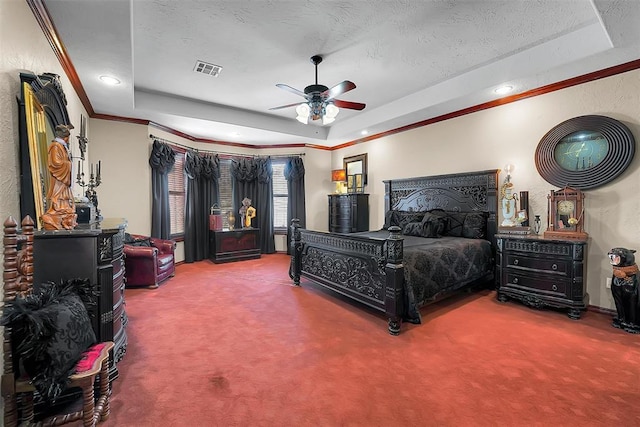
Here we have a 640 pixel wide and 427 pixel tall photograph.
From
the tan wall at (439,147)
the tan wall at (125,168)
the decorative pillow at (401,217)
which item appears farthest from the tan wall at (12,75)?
the decorative pillow at (401,217)

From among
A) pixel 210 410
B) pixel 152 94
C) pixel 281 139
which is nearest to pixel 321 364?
pixel 210 410

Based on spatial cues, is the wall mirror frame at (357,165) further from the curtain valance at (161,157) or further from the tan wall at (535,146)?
the curtain valance at (161,157)

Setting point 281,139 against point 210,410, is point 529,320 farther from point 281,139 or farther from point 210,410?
point 281,139

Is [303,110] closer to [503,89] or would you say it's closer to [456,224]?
[503,89]

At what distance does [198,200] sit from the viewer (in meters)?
5.88

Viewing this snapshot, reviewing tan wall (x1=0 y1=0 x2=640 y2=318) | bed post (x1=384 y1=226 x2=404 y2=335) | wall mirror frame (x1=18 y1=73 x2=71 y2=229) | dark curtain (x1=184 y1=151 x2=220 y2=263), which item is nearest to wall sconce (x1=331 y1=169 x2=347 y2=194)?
tan wall (x1=0 y1=0 x2=640 y2=318)

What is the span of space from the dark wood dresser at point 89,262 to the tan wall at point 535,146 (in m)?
4.54

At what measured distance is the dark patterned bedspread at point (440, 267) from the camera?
111 inches

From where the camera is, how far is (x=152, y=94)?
4.29 metres

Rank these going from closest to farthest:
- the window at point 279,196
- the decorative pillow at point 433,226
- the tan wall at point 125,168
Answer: the decorative pillow at point 433,226, the tan wall at point 125,168, the window at point 279,196

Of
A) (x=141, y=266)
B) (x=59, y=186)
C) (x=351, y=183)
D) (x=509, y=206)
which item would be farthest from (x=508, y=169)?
(x=141, y=266)

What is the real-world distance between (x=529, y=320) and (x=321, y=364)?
235 centimetres

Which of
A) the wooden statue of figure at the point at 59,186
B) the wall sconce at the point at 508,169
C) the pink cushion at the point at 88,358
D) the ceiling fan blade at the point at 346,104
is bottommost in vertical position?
the pink cushion at the point at 88,358

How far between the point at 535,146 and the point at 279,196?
4.99 meters
